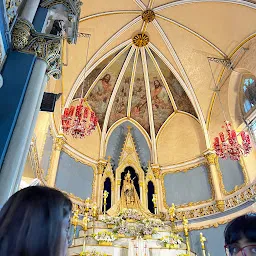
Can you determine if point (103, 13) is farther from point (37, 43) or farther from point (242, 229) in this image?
point (242, 229)

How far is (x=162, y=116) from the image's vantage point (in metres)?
15.0

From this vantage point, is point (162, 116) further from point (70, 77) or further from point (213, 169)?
point (70, 77)

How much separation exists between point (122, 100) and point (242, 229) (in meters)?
13.7

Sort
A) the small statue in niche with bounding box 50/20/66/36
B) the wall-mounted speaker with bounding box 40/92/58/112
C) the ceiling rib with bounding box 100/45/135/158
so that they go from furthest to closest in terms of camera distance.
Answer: the ceiling rib with bounding box 100/45/135/158 → the small statue in niche with bounding box 50/20/66/36 → the wall-mounted speaker with bounding box 40/92/58/112

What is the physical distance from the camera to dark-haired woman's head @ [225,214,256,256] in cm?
140

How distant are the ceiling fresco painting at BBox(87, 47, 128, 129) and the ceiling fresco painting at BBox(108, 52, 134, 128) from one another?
488mm

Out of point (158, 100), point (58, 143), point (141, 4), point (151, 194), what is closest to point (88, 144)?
point (58, 143)

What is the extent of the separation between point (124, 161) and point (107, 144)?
160cm

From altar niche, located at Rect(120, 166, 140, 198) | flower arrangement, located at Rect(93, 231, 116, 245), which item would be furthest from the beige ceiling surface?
flower arrangement, located at Rect(93, 231, 116, 245)

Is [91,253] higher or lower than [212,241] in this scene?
lower

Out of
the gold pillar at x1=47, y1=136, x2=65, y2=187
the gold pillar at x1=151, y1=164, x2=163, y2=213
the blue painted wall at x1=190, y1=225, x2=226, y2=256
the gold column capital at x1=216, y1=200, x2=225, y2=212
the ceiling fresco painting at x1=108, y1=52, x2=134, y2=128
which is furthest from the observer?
the ceiling fresco painting at x1=108, y1=52, x2=134, y2=128

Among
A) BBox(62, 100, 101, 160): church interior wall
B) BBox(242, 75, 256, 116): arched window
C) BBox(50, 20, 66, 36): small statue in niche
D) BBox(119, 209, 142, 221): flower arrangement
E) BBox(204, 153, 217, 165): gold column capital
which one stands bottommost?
BBox(119, 209, 142, 221): flower arrangement

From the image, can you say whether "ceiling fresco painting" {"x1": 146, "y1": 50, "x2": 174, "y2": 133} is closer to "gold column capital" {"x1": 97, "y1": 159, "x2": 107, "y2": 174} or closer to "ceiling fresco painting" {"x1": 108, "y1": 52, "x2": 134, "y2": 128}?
"ceiling fresco painting" {"x1": 108, "y1": 52, "x2": 134, "y2": 128}

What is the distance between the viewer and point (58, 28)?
18.4 feet
